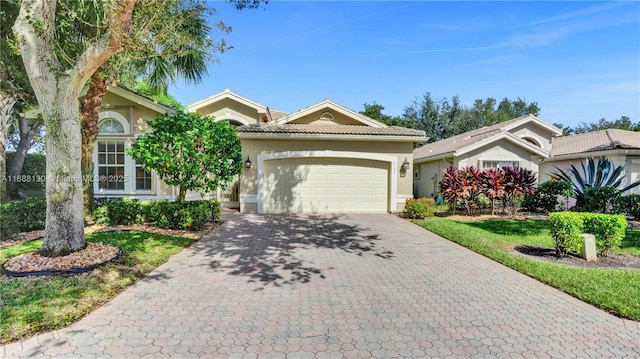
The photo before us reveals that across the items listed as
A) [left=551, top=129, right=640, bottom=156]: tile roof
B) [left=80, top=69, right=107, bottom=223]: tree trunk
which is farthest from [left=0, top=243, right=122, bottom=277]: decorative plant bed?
[left=551, top=129, right=640, bottom=156]: tile roof

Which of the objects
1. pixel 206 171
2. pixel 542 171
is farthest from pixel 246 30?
pixel 542 171

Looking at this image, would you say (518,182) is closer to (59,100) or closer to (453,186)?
(453,186)

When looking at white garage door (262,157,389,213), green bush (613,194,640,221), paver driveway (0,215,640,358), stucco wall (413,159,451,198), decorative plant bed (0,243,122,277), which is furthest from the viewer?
stucco wall (413,159,451,198)

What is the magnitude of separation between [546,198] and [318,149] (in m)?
10.3

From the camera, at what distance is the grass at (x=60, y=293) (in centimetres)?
369

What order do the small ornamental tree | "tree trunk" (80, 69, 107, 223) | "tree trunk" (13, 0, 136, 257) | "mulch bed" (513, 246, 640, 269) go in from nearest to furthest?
"tree trunk" (13, 0, 136, 257)
"mulch bed" (513, 246, 640, 269)
the small ornamental tree
"tree trunk" (80, 69, 107, 223)

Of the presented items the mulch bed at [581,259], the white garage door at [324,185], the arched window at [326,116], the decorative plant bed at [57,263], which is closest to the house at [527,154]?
the white garage door at [324,185]

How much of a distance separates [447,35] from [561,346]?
39.7ft

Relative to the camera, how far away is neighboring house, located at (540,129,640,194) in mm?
15711

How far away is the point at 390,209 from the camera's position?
45.5 feet

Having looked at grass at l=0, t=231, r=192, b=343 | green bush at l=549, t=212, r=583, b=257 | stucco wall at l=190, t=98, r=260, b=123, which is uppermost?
stucco wall at l=190, t=98, r=260, b=123

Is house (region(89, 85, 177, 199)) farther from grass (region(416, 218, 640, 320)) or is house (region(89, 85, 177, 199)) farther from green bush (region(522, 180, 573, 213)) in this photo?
green bush (region(522, 180, 573, 213))

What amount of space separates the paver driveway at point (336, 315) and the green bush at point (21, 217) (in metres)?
5.10

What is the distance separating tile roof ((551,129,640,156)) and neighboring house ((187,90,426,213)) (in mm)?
10822
